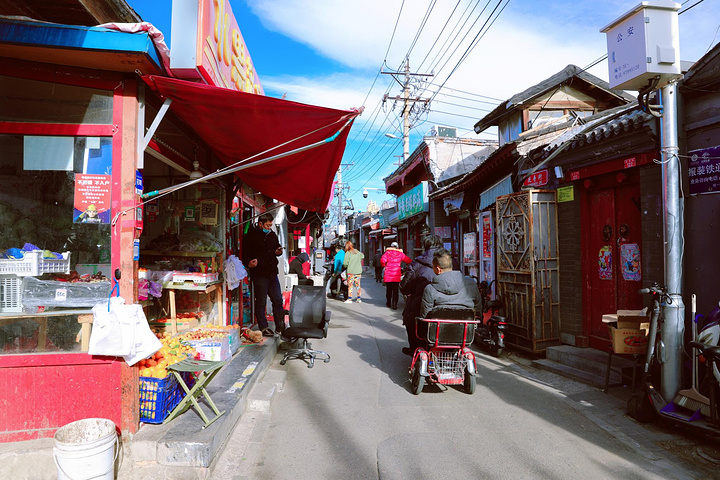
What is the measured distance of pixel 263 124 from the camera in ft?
13.1

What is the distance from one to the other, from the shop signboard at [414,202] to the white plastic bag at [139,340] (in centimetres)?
1346

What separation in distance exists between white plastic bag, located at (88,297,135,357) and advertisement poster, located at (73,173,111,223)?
700mm

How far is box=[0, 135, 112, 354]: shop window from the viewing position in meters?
3.42

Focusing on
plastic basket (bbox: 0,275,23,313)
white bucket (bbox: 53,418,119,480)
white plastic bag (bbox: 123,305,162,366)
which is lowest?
white bucket (bbox: 53,418,119,480)

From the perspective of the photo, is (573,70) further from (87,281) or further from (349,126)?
(87,281)

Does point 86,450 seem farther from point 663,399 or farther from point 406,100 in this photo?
point 406,100

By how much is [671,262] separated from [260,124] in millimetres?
4373

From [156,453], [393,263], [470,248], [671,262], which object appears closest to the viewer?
[156,453]

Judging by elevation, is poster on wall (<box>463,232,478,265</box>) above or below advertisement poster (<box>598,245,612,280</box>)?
above

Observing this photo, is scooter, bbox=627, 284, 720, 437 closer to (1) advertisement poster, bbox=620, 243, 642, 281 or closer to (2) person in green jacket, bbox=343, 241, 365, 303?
(1) advertisement poster, bbox=620, 243, 642, 281

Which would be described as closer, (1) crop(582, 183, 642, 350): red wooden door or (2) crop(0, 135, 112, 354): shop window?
(2) crop(0, 135, 112, 354): shop window

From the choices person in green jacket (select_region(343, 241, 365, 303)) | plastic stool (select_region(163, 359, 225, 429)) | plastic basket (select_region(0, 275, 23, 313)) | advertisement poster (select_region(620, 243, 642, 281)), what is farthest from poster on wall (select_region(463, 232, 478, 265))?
plastic basket (select_region(0, 275, 23, 313))

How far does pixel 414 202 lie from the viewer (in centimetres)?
1781

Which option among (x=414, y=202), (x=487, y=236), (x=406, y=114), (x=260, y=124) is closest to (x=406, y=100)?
(x=406, y=114)
